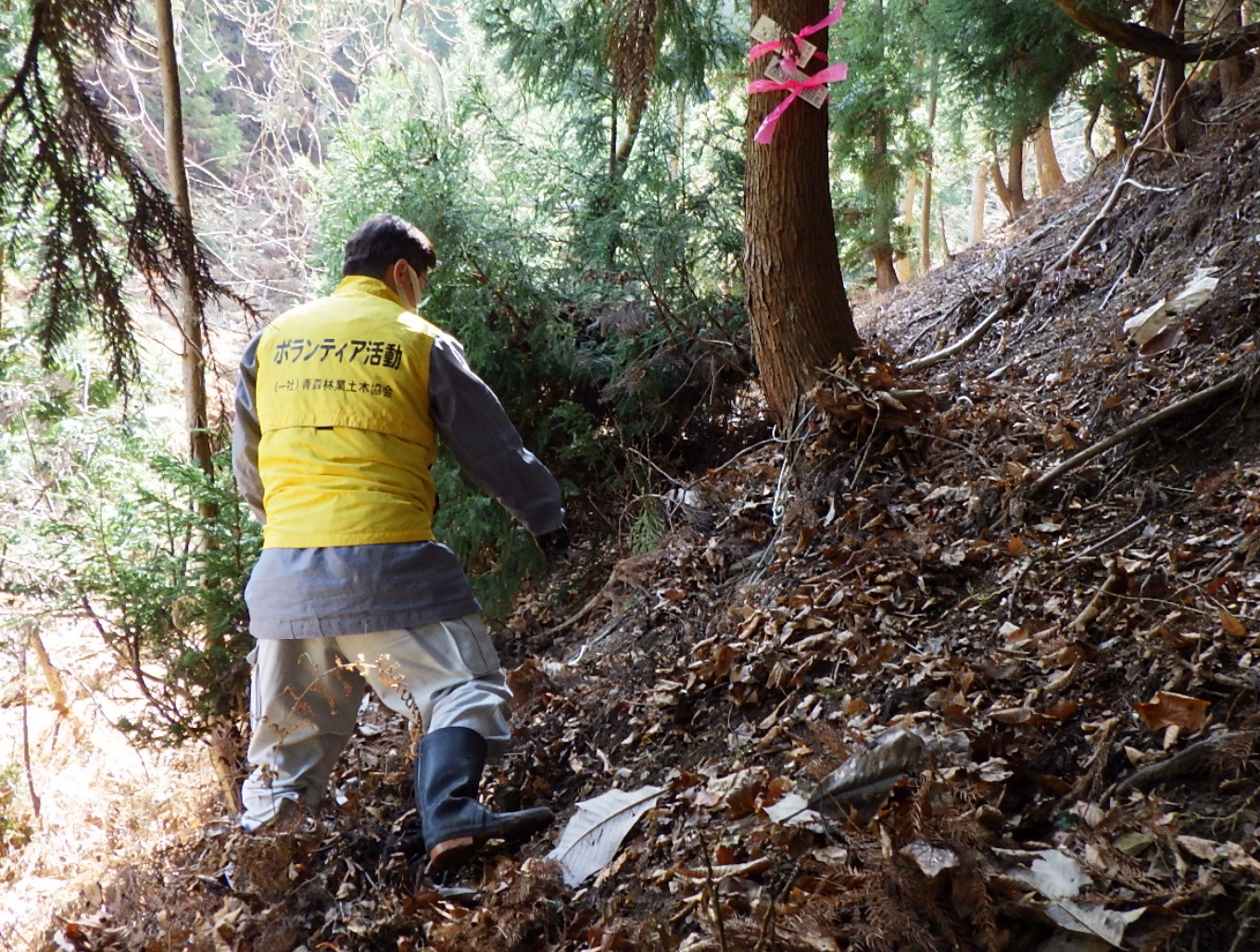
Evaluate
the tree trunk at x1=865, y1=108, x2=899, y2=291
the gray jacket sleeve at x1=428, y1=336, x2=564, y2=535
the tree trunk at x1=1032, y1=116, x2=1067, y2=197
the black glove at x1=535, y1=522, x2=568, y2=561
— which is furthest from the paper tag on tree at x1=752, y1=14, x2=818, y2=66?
the tree trunk at x1=1032, y1=116, x2=1067, y2=197

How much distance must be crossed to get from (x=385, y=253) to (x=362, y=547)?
1.20 m

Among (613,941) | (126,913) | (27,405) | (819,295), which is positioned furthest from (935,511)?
(27,405)

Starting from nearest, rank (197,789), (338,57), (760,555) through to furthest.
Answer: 1. (760,555)
2. (197,789)
3. (338,57)

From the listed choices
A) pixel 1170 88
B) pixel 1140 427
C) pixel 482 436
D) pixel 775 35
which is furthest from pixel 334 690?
pixel 1170 88

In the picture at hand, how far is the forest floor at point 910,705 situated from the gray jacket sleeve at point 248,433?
1271mm

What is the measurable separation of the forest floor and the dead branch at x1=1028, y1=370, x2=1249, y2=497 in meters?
0.02

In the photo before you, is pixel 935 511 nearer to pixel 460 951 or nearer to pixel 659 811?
pixel 659 811

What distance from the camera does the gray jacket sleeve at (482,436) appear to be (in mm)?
3291

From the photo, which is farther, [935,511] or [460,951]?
[935,511]

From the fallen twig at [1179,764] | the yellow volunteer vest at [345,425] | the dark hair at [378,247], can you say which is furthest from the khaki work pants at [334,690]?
the fallen twig at [1179,764]

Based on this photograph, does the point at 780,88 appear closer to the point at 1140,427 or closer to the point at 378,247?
the point at 378,247

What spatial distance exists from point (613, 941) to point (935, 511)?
2.30 m

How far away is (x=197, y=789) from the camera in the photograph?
5.48m

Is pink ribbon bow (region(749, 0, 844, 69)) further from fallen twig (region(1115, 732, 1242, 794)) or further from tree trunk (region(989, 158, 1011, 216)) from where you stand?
tree trunk (region(989, 158, 1011, 216))
